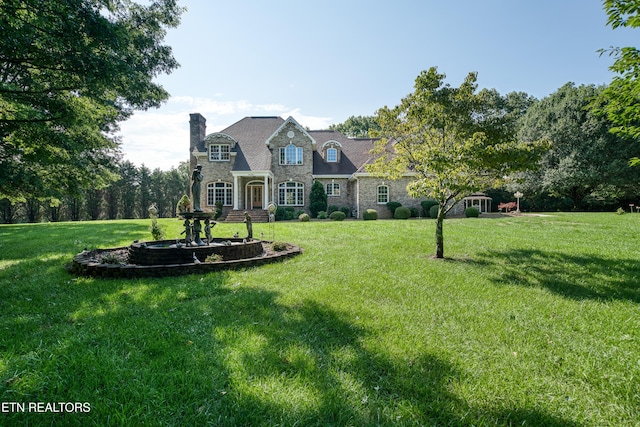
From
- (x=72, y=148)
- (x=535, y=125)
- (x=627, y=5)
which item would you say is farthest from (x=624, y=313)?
(x=535, y=125)

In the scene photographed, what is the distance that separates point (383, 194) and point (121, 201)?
42.8 metres

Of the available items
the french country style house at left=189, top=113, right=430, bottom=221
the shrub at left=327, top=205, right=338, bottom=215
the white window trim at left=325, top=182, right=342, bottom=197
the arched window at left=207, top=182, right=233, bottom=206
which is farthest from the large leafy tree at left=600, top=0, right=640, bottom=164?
the arched window at left=207, top=182, right=233, bottom=206

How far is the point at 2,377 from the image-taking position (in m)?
2.67

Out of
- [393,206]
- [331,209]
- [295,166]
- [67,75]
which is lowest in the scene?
[331,209]

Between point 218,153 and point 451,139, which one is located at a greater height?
point 218,153

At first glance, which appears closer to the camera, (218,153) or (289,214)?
(289,214)

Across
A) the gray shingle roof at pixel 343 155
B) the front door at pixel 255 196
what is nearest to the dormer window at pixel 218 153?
the front door at pixel 255 196

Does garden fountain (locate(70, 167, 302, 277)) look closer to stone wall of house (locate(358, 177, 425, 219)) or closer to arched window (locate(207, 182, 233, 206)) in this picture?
stone wall of house (locate(358, 177, 425, 219))

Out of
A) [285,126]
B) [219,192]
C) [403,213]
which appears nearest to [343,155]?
[285,126]

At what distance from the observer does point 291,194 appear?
24.6 meters

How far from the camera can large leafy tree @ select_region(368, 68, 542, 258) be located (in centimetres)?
705

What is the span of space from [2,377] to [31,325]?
155cm

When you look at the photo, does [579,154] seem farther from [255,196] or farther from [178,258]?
[178,258]

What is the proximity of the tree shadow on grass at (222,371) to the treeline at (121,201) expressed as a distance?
42450mm
